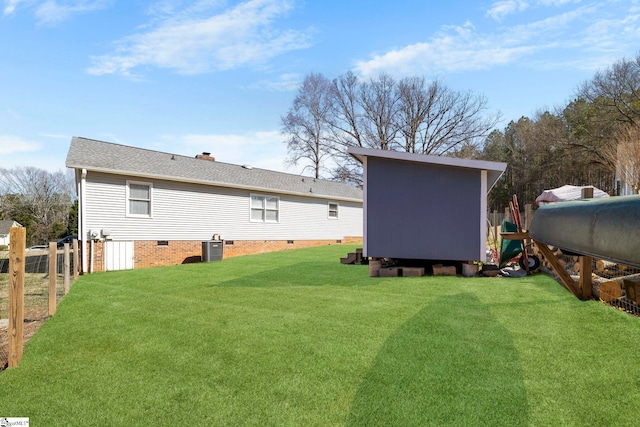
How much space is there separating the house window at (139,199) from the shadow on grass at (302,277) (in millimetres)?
5501

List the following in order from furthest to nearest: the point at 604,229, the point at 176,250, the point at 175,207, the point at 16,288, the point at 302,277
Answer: the point at 175,207
the point at 176,250
the point at 302,277
the point at 16,288
the point at 604,229

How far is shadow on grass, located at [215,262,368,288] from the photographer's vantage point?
→ 24.3 ft

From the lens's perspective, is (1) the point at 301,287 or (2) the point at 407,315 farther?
(1) the point at 301,287

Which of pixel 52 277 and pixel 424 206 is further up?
pixel 424 206

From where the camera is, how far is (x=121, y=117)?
17.8 m

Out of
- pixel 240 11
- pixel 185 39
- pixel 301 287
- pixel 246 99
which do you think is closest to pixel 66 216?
pixel 246 99

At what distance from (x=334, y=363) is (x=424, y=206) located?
580cm

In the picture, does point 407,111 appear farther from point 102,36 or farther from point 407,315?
point 407,315

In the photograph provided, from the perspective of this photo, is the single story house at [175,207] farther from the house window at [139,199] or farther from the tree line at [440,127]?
the tree line at [440,127]

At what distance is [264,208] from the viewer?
16469 mm

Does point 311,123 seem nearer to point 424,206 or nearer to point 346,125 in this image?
point 346,125

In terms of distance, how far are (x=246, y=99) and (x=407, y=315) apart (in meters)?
17.0

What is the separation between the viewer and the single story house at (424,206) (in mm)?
8195

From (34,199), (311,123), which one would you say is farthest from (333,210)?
(34,199)
